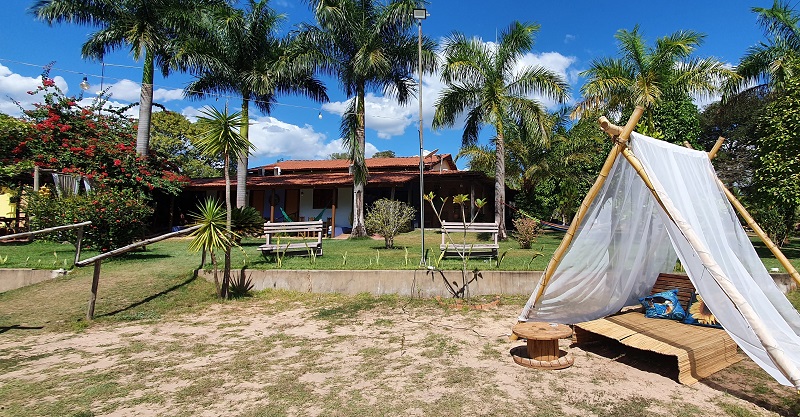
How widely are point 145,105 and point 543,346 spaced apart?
1864 centimetres

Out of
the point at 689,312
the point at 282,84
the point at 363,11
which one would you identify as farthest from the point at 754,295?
the point at 282,84

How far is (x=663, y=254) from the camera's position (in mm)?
6043

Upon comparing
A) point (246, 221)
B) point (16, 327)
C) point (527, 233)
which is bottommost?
point (16, 327)

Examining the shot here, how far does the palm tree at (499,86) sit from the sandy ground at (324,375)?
999cm

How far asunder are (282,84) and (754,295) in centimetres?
1926

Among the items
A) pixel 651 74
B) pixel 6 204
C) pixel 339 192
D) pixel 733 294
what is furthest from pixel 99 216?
pixel 651 74

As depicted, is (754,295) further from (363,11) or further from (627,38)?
(363,11)

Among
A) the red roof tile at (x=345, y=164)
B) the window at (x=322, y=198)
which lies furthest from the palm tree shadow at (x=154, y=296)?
the red roof tile at (x=345, y=164)

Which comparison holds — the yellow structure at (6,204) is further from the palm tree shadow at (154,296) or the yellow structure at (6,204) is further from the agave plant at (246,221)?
the palm tree shadow at (154,296)

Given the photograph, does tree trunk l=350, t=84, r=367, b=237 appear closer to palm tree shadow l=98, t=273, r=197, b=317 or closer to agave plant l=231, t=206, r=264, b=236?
agave plant l=231, t=206, r=264, b=236

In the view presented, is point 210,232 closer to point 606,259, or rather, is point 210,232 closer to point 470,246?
point 470,246

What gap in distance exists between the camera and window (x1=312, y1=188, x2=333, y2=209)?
2135 centimetres

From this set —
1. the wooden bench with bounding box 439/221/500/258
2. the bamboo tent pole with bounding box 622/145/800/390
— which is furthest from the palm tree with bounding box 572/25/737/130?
the bamboo tent pole with bounding box 622/145/800/390

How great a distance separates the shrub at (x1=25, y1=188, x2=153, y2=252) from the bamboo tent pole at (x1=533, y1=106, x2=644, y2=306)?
31.4 feet
